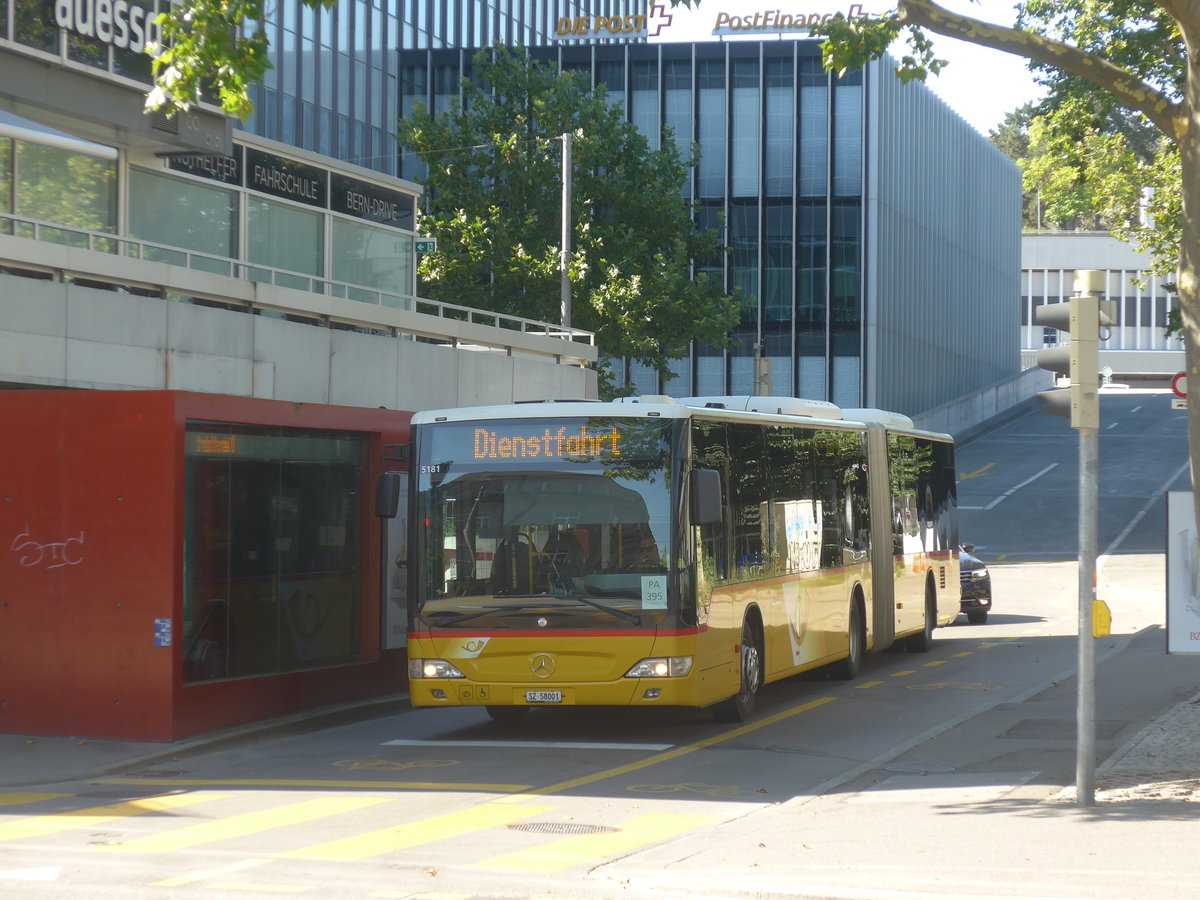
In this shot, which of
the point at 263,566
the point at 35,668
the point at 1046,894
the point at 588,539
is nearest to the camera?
the point at 1046,894

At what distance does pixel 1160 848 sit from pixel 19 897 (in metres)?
5.81

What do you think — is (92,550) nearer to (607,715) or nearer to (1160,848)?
(607,715)

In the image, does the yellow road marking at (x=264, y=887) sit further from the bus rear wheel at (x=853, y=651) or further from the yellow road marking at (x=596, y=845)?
the bus rear wheel at (x=853, y=651)

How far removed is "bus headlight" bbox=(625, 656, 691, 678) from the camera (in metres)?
13.6

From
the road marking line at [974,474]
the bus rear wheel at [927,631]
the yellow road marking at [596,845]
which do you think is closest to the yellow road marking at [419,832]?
the yellow road marking at [596,845]

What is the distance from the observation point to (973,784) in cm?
1140

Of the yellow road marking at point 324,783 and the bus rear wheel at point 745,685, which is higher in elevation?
the bus rear wheel at point 745,685

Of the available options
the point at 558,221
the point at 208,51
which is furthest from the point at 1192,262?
the point at 558,221

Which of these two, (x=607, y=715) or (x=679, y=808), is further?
(x=607, y=715)

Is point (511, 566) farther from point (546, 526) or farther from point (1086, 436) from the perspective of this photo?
point (1086, 436)

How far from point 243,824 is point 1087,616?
5319 mm

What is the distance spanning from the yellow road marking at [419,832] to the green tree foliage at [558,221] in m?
28.9

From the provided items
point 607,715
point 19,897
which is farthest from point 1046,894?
point 607,715

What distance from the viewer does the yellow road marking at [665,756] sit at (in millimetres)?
11500
